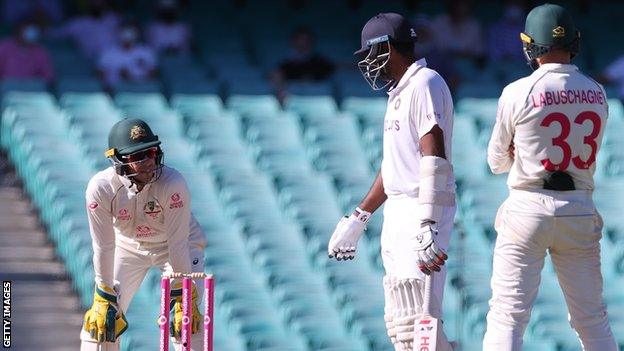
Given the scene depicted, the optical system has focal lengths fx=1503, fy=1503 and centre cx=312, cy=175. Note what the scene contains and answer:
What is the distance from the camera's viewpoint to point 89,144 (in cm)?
1223

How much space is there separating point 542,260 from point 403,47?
1.15 m

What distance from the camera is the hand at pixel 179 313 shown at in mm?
7734

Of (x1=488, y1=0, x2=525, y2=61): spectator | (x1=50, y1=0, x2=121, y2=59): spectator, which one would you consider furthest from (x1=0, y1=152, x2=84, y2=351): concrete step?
(x1=488, y1=0, x2=525, y2=61): spectator

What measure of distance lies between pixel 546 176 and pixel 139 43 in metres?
8.15

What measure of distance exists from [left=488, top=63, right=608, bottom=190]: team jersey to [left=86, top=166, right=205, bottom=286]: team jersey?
1833 mm

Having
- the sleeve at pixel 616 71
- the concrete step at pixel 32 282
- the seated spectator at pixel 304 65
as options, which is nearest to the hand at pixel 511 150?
the concrete step at pixel 32 282

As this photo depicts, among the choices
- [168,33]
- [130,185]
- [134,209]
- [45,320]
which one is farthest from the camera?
[168,33]

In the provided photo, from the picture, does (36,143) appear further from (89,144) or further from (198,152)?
(198,152)

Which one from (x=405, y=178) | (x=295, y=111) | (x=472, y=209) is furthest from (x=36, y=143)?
(x=405, y=178)

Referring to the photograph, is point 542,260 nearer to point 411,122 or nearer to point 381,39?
point 411,122

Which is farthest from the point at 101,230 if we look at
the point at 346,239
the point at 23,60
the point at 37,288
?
the point at 23,60

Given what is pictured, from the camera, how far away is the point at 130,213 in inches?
305

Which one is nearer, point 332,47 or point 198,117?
point 198,117

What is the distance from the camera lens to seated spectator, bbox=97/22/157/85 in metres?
13.9
